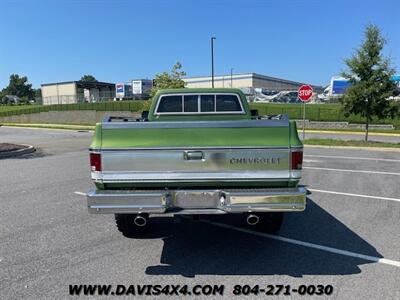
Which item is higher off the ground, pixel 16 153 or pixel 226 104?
pixel 226 104

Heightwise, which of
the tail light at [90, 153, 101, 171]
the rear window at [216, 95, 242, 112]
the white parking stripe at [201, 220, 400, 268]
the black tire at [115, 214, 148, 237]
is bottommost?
the white parking stripe at [201, 220, 400, 268]

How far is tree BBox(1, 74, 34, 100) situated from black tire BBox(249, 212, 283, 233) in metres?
147

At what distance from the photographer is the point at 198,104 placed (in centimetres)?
693

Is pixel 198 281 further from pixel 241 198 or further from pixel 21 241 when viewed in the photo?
pixel 21 241

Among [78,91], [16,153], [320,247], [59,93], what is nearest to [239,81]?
[78,91]

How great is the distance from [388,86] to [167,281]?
63.8 ft

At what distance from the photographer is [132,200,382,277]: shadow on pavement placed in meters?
4.52

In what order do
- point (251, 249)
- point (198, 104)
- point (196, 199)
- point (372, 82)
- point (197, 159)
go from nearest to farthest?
point (196, 199), point (197, 159), point (251, 249), point (198, 104), point (372, 82)

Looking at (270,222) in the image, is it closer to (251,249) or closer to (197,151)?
(251,249)

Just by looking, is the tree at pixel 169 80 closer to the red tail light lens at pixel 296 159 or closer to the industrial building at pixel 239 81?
the red tail light lens at pixel 296 159

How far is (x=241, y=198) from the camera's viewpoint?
4.33 m

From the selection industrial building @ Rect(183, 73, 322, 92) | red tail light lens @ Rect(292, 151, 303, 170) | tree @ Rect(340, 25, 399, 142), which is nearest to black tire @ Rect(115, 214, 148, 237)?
red tail light lens @ Rect(292, 151, 303, 170)

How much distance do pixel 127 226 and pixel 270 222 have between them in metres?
1.89

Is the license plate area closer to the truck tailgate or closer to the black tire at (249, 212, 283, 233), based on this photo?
the truck tailgate
